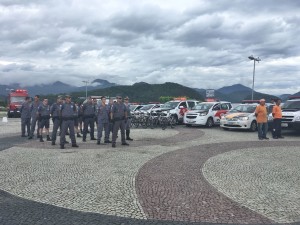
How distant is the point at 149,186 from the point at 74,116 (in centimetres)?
625

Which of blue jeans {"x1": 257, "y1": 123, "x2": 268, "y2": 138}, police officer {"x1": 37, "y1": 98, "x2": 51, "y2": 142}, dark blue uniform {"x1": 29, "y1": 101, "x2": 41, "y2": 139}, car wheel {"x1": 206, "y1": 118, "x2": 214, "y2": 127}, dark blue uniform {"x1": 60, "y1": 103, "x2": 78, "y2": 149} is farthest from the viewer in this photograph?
car wheel {"x1": 206, "y1": 118, "x2": 214, "y2": 127}

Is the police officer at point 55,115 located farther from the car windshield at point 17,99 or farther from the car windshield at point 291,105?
the car windshield at point 17,99

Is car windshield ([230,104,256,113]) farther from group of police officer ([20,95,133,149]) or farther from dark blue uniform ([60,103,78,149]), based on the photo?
dark blue uniform ([60,103,78,149])

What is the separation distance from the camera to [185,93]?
92.7 meters

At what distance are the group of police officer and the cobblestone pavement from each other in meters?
1.18

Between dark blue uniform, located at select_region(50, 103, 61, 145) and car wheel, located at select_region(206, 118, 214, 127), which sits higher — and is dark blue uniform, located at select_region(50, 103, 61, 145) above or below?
above

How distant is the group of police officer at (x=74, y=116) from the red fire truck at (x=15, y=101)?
64.7ft

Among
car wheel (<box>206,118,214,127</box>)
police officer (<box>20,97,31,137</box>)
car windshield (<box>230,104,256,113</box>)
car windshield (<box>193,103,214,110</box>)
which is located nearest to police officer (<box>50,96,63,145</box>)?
police officer (<box>20,97,31,137</box>)

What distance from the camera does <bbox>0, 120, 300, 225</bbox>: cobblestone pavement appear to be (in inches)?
193

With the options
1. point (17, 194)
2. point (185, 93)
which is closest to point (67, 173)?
point (17, 194)

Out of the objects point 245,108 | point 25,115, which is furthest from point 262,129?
point 25,115

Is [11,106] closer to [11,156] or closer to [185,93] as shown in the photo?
[11,156]

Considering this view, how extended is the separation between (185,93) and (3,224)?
293 feet

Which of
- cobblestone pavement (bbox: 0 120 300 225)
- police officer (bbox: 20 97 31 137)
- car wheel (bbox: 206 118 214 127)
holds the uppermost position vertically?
police officer (bbox: 20 97 31 137)
